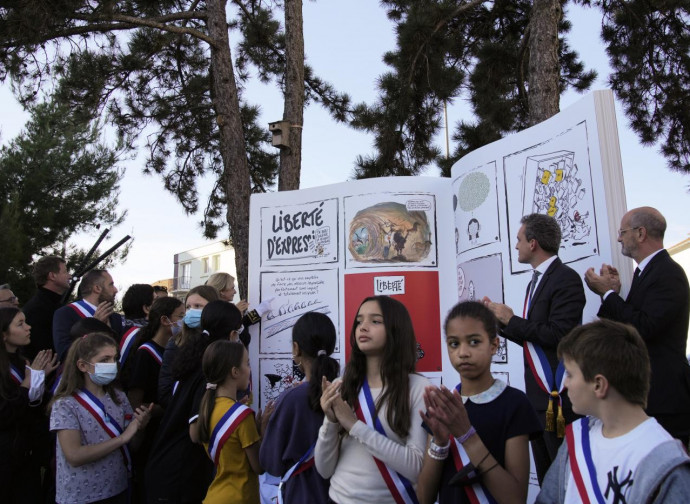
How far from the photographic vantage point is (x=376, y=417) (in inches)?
91.1

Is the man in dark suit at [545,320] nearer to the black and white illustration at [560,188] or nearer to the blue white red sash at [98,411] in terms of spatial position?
the black and white illustration at [560,188]

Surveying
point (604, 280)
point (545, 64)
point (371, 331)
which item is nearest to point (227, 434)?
point (371, 331)

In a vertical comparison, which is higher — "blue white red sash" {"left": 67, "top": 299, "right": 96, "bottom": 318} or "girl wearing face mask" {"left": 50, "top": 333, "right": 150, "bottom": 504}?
"blue white red sash" {"left": 67, "top": 299, "right": 96, "bottom": 318}

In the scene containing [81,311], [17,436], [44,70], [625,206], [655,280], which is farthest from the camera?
[44,70]

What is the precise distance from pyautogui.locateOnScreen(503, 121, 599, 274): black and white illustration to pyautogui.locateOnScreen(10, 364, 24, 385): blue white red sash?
3.15 m

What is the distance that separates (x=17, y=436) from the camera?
12.0ft

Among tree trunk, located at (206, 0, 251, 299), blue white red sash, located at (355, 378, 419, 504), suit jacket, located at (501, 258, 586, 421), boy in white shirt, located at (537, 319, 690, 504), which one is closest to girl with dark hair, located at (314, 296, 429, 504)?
blue white red sash, located at (355, 378, 419, 504)

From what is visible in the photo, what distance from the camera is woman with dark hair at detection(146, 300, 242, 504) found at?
10.8 feet

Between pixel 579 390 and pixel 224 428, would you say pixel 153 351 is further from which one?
pixel 579 390

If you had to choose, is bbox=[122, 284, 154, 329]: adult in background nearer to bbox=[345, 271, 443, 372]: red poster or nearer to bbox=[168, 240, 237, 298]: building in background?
bbox=[345, 271, 443, 372]: red poster

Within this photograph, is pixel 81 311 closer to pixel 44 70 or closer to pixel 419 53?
pixel 44 70

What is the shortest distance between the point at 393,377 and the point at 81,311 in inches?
114

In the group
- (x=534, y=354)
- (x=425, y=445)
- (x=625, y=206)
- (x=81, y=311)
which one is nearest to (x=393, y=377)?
(x=425, y=445)

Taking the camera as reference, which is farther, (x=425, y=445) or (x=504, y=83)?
(x=504, y=83)
